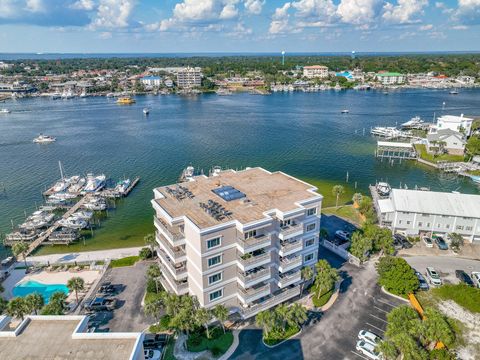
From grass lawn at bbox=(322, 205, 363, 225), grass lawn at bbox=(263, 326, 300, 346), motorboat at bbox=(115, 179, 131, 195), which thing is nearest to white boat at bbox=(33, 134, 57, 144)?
motorboat at bbox=(115, 179, 131, 195)

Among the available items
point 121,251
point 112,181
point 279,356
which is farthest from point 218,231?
point 112,181

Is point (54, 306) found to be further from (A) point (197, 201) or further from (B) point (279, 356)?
(B) point (279, 356)

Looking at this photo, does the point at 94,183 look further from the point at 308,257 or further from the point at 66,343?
the point at 66,343

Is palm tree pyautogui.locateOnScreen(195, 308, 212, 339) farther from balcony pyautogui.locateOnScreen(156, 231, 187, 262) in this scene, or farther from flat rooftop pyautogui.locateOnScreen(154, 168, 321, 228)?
flat rooftop pyautogui.locateOnScreen(154, 168, 321, 228)

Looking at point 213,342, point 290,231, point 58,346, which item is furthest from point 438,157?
point 58,346

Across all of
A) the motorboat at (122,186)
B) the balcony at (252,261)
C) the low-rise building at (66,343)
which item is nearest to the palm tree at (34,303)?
the low-rise building at (66,343)
